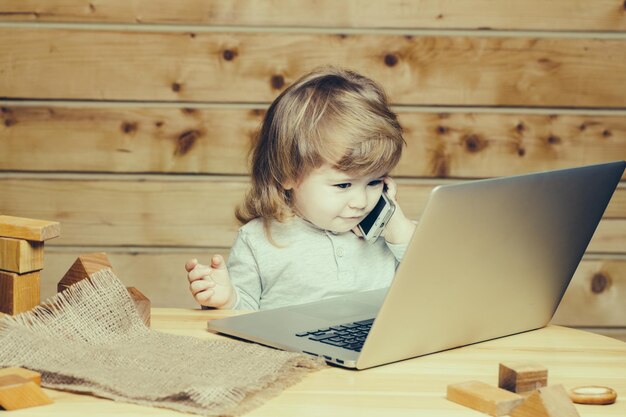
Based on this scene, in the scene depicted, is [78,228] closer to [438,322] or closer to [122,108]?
[122,108]

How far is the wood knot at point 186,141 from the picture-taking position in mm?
2539


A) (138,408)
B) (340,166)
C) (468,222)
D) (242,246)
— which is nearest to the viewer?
(138,408)

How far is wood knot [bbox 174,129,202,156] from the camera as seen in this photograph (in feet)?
8.33

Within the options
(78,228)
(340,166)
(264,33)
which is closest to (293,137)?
(340,166)

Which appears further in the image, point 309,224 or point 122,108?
point 122,108

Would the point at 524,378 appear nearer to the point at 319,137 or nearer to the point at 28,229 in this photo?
the point at 28,229

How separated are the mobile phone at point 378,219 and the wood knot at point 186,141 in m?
0.89

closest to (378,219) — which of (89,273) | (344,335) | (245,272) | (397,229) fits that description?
(397,229)

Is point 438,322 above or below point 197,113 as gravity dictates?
below

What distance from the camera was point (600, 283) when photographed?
2.64 metres

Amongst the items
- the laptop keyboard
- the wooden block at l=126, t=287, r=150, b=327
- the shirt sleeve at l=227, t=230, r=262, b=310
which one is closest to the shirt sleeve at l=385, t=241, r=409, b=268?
the shirt sleeve at l=227, t=230, r=262, b=310

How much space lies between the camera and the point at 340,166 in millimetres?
1635

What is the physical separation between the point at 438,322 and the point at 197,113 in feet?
5.06

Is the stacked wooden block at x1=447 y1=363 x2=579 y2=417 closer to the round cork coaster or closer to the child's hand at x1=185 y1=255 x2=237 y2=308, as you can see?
the round cork coaster
